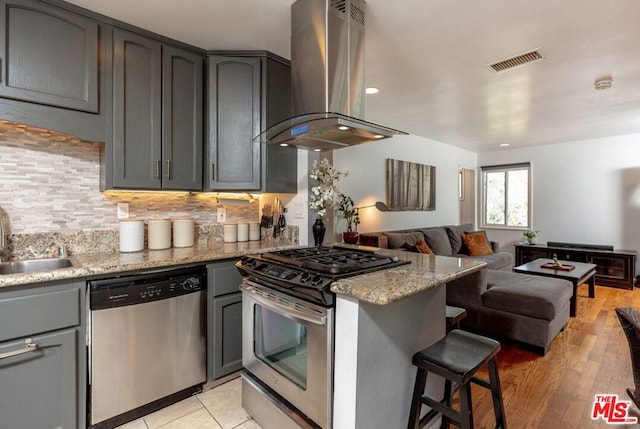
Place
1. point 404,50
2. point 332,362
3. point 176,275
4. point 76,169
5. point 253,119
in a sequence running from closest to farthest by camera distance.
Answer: point 332,362
point 176,275
point 76,169
point 404,50
point 253,119

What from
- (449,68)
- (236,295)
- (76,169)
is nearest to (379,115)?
(449,68)

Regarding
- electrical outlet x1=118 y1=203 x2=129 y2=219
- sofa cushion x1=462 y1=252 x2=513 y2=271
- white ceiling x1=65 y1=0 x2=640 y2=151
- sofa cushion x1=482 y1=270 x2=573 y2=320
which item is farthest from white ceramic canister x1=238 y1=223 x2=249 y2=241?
sofa cushion x1=462 y1=252 x2=513 y2=271

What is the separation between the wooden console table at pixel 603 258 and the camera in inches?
187

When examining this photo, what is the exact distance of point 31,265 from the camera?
75.0 inches

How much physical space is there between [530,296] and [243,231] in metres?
2.54

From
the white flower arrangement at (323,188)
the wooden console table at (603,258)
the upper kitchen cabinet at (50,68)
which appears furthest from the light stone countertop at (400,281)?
the wooden console table at (603,258)

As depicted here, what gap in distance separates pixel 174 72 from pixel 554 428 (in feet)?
10.8

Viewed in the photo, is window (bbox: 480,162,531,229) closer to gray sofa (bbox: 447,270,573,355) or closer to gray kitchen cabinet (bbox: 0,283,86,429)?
gray sofa (bbox: 447,270,573,355)

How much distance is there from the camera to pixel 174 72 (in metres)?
2.30

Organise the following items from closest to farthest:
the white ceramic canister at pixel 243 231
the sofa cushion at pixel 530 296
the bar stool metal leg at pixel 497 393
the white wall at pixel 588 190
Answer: the bar stool metal leg at pixel 497 393 → the sofa cushion at pixel 530 296 → the white ceramic canister at pixel 243 231 → the white wall at pixel 588 190

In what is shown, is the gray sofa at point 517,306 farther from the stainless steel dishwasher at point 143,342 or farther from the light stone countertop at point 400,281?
the stainless steel dishwasher at point 143,342

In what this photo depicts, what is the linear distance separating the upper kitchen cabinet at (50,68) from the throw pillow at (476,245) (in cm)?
512

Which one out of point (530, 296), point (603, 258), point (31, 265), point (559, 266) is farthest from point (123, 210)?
point (603, 258)

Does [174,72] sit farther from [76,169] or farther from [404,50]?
A: [404,50]
